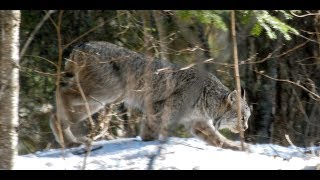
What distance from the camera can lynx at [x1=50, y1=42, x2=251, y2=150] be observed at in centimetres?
709

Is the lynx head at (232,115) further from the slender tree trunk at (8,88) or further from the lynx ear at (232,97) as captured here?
the slender tree trunk at (8,88)

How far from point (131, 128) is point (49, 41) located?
1.68 meters

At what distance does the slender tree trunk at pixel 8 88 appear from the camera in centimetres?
472

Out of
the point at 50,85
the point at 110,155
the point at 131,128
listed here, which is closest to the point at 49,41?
the point at 50,85

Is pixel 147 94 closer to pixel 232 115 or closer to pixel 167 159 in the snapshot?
pixel 232 115

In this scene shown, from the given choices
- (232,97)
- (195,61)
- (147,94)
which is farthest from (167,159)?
(195,61)

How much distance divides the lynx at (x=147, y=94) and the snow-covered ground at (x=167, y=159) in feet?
3.01

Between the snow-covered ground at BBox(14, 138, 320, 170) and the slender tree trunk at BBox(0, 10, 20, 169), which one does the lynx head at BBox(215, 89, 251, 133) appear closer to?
the snow-covered ground at BBox(14, 138, 320, 170)

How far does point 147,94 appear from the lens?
7.07m

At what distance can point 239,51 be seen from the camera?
9.84 meters

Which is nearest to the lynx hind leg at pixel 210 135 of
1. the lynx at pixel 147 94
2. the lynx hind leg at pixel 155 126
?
the lynx at pixel 147 94

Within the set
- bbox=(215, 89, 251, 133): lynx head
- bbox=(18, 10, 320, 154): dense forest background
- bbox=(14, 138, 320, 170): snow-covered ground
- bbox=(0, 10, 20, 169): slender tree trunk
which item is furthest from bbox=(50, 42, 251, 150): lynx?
bbox=(0, 10, 20, 169): slender tree trunk

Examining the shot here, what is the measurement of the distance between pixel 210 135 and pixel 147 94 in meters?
0.89
